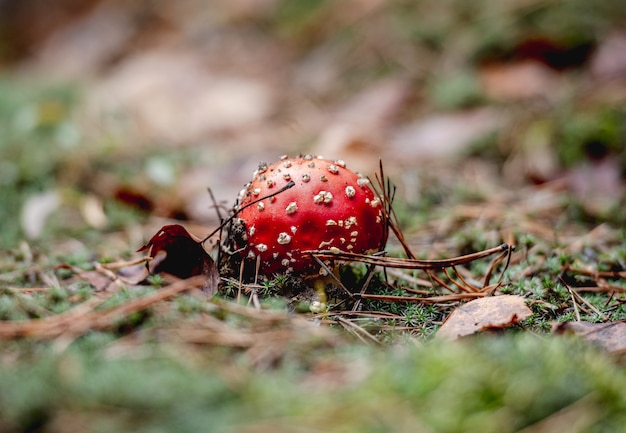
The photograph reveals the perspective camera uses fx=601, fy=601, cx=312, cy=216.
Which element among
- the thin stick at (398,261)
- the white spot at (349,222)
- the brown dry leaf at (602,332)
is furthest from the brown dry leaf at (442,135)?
the brown dry leaf at (602,332)

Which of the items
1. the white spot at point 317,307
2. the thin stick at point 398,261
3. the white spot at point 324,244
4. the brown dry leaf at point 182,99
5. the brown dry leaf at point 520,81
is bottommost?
the white spot at point 317,307

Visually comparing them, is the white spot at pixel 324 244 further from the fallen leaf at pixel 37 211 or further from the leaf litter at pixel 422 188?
the fallen leaf at pixel 37 211

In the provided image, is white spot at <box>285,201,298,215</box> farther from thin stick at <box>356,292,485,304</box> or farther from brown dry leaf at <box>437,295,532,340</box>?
brown dry leaf at <box>437,295,532,340</box>

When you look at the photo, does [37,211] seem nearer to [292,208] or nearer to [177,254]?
[177,254]

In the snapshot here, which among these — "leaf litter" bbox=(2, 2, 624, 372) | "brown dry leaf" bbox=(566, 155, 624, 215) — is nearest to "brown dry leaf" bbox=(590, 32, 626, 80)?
"leaf litter" bbox=(2, 2, 624, 372)

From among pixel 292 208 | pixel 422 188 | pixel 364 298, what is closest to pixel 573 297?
pixel 364 298
